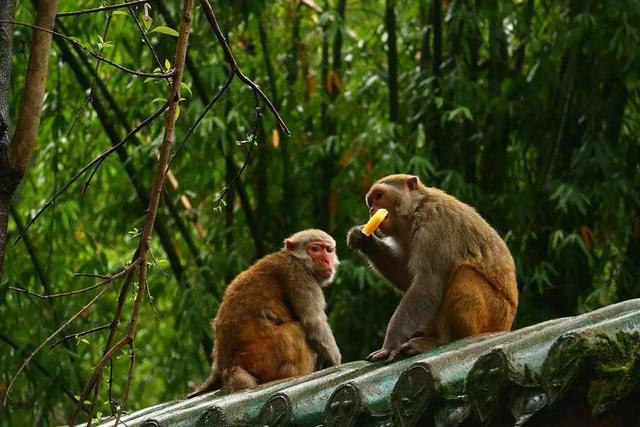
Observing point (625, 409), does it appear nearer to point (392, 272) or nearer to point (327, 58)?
point (392, 272)

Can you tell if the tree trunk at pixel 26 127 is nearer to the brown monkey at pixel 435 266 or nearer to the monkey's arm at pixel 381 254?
the brown monkey at pixel 435 266

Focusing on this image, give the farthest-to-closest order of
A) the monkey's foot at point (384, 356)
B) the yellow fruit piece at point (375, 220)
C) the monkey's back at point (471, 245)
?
1. the yellow fruit piece at point (375, 220)
2. the monkey's back at point (471, 245)
3. the monkey's foot at point (384, 356)

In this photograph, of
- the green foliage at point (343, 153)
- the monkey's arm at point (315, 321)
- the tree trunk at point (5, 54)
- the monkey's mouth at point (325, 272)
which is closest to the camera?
the tree trunk at point (5, 54)

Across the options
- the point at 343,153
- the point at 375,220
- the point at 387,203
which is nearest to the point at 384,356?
the point at 375,220

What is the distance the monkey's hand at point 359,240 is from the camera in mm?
6148

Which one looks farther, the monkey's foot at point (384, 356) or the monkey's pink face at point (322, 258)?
the monkey's pink face at point (322, 258)

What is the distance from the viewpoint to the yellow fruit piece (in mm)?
6012

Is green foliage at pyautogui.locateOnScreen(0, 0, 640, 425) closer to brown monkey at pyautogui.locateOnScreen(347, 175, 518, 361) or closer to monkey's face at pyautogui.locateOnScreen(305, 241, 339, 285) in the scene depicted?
monkey's face at pyautogui.locateOnScreen(305, 241, 339, 285)

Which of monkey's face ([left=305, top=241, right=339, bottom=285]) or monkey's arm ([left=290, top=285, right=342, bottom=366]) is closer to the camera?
monkey's arm ([left=290, top=285, right=342, bottom=366])

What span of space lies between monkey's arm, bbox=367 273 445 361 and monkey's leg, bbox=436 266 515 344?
0.05 metres

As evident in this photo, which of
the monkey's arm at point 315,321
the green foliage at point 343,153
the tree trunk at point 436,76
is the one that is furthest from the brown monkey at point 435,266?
the tree trunk at point 436,76

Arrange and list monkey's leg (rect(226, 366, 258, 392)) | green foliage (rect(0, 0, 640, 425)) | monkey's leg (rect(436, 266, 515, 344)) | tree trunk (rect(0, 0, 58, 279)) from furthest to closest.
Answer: green foliage (rect(0, 0, 640, 425)), monkey's leg (rect(226, 366, 258, 392)), monkey's leg (rect(436, 266, 515, 344)), tree trunk (rect(0, 0, 58, 279))

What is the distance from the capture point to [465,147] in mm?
9805

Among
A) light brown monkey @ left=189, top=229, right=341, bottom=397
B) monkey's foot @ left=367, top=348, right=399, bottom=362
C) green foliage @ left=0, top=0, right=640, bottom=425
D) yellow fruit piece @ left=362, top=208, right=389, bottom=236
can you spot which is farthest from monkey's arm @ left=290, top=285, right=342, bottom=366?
green foliage @ left=0, top=0, right=640, bottom=425
